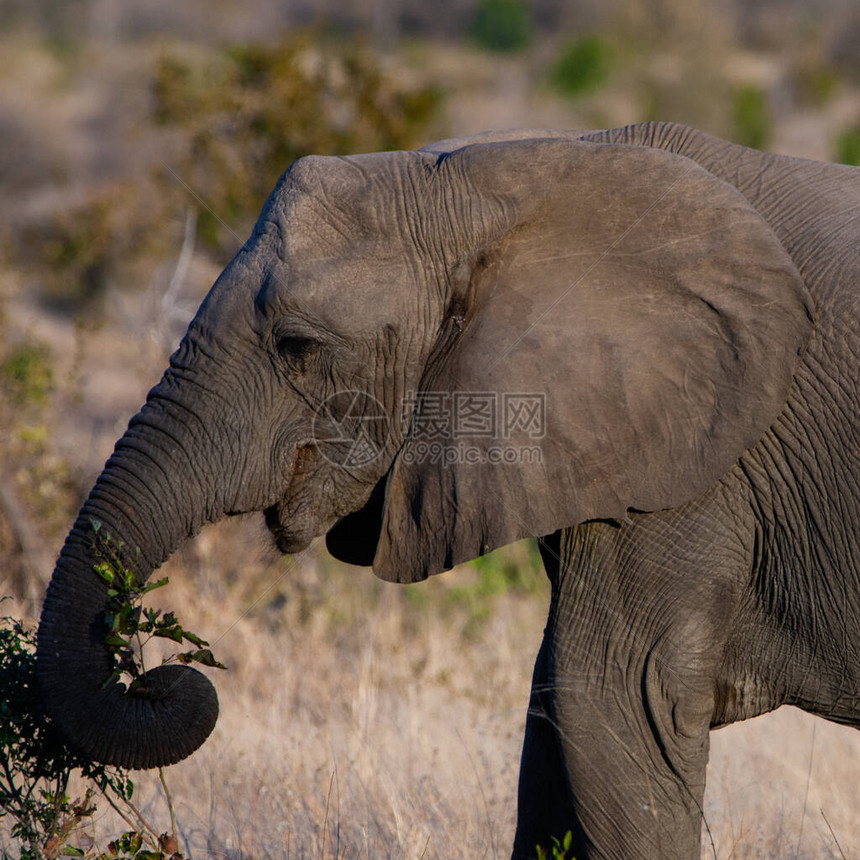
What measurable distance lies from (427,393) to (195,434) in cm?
61

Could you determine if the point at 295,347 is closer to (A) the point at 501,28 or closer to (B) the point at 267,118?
(B) the point at 267,118

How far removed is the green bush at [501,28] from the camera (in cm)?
3712

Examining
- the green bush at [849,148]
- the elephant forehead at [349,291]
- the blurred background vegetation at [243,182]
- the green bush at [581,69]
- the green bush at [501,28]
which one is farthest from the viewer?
the green bush at [501,28]

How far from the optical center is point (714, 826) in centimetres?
470

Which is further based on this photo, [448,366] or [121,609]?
[448,366]

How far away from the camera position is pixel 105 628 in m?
3.11

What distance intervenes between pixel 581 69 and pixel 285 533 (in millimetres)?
28461

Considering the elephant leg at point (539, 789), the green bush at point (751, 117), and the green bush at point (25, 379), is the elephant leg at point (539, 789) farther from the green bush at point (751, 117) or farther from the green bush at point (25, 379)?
the green bush at point (751, 117)

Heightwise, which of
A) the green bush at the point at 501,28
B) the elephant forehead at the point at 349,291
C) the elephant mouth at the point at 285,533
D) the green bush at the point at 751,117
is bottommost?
the elephant mouth at the point at 285,533

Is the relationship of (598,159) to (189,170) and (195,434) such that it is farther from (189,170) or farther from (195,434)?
(189,170)

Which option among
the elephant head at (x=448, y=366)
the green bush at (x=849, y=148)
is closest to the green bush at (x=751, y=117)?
the green bush at (x=849, y=148)

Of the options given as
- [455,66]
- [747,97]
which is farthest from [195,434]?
[455,66]

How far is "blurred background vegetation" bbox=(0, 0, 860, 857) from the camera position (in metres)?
6.95

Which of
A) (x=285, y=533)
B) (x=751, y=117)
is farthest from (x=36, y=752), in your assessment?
(x=751, y=117)
